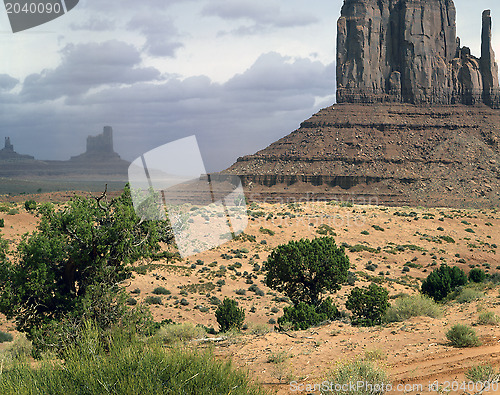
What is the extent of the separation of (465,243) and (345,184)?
198 feet

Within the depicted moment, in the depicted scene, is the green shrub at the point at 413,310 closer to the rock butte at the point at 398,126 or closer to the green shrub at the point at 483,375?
the green shrub at the point at 483,375

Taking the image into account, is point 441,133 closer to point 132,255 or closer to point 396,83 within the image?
point 396,83

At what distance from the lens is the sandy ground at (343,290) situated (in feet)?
40.3

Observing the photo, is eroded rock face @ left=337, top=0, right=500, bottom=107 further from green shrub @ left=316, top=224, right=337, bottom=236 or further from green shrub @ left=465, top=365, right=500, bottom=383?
green shrub @ left=465, top=365, right=500, bottom=383

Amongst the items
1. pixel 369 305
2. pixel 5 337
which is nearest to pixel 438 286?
pixel 369 305

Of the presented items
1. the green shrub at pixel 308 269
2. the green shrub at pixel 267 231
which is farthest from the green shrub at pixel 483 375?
the green shrub at pixel 267 231

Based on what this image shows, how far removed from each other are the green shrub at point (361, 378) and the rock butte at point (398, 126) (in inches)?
3796

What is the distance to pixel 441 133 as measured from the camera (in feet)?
417

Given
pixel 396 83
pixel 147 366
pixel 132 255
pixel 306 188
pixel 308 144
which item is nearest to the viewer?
pixel 147 366

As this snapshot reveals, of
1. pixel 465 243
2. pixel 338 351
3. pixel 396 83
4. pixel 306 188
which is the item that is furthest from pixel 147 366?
pixel 396 83

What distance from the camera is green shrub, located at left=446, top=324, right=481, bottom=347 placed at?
13008 mm

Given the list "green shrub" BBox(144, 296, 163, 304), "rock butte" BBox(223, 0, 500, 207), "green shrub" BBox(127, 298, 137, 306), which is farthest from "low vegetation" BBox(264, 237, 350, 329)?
"rock butte" BBox(223, 0, 500, 207)

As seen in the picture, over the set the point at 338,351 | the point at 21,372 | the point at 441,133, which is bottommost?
the point at 338,351

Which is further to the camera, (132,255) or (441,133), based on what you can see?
(441,133)
